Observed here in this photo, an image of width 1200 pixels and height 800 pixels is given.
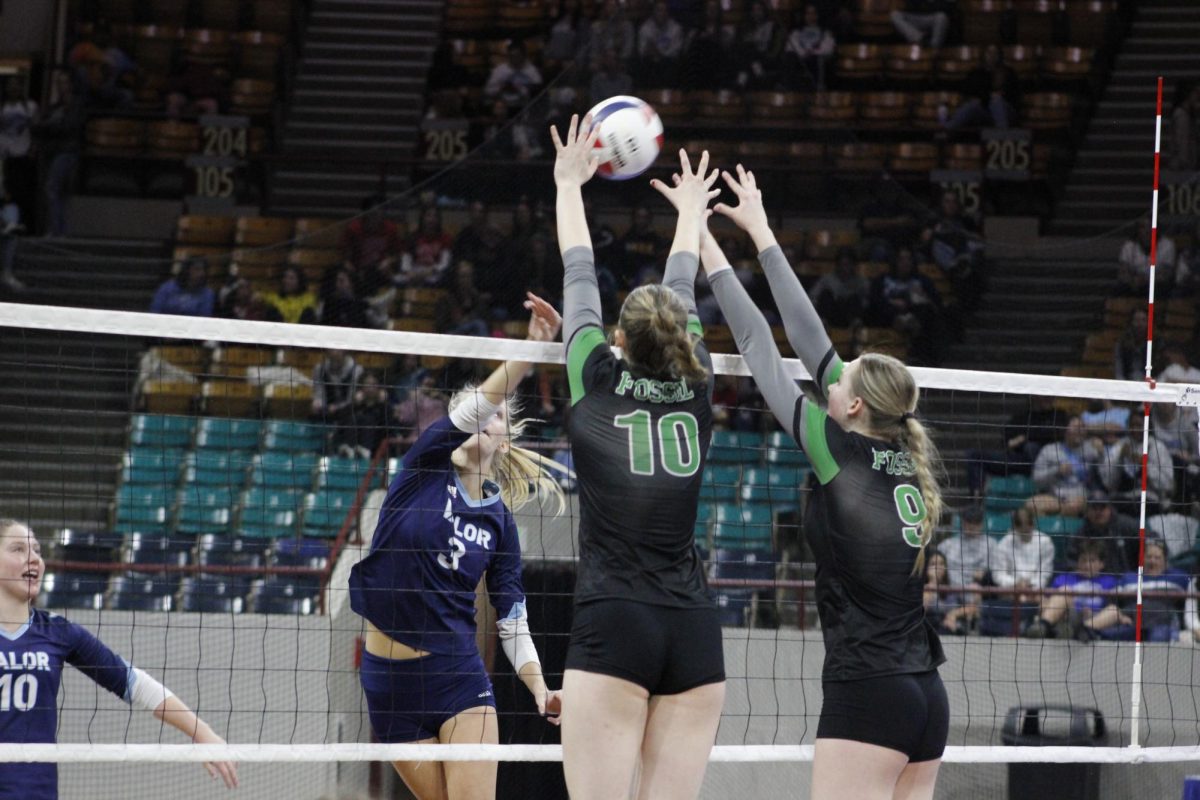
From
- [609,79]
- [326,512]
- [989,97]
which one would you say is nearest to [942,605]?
[609,79]

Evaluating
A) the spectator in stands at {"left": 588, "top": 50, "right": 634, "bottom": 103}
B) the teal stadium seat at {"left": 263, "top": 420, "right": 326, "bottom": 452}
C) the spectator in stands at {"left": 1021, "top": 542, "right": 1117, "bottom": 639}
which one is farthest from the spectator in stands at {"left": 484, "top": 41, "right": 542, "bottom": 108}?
the spectator in stands at {"left": 1021, "top": 542, "right": 1117, "bottom": 639}

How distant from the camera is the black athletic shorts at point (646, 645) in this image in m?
4.30

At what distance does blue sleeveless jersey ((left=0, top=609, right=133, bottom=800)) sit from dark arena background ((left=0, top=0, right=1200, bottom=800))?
0.07m

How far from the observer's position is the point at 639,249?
1110cm

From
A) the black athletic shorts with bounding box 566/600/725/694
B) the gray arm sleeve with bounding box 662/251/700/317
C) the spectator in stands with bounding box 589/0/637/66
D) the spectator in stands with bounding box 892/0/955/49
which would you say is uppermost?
the spectator in stands with bounding box 892/0/955/49

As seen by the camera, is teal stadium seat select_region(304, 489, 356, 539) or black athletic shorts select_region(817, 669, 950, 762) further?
teal stadium seat select_region(304, 489, 356, 539)

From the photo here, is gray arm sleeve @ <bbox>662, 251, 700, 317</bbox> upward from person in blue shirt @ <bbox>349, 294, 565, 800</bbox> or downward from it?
upward

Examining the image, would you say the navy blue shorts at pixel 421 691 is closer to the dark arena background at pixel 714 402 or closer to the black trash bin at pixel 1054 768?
the dark arena background at pixel 714 402

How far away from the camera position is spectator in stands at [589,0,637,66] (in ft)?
37.1

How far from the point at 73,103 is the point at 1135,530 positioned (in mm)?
13364

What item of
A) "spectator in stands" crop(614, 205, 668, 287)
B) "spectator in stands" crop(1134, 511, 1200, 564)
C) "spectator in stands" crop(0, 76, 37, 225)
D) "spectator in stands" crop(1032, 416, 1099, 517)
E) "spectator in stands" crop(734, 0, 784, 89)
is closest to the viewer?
"spectator in stands" crop(1134, 511, 1200, 564)

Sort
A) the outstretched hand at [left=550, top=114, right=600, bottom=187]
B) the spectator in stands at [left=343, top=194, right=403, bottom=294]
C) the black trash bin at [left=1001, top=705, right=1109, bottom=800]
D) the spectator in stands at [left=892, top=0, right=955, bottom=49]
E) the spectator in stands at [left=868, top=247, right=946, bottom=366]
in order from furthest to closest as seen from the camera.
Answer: the spectator in stands at [left=892, top=0, right=955, bottom=49], the spectator in stands at [left=343, top=194, right=403, bottom=294], the spectator in stands at [left=868, top=247, right=946, bottom=366], the black trash bin at [left=1001, top=705, right=1109, bottom=800], the outstretched hand at [left=550, top=114, right=600, bottom=187]

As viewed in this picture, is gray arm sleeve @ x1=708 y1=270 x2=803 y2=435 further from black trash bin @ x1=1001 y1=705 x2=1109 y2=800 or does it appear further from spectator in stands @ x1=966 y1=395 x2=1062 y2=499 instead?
spectator in stands @ x1=966 y1=395 x2=1062 y2=499

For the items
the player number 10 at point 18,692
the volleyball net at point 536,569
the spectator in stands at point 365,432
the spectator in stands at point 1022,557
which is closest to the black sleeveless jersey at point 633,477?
the player number 10 at point 18,692
